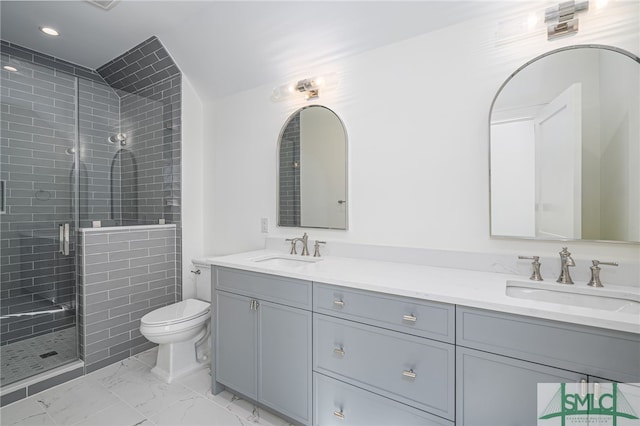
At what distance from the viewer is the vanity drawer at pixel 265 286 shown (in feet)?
5.16

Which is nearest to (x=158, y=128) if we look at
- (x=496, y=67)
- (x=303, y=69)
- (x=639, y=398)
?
(x=303, y=69)

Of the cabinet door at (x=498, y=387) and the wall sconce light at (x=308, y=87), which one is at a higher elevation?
the wall sconce light at (x=308, y=87)

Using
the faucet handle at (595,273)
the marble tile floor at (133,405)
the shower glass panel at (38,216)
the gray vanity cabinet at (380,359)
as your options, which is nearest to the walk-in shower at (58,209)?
the shower glass panel at (38,216)

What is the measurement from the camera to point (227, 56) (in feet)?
7.88

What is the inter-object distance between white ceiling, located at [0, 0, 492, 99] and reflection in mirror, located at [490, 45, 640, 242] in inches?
20.0

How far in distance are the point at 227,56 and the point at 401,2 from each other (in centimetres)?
138

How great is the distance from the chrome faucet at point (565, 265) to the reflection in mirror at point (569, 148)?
0.10 m

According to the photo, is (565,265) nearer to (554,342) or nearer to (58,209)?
(554,342)

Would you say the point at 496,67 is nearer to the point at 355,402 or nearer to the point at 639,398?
the point at 639,398

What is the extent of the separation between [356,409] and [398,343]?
0.40 meters

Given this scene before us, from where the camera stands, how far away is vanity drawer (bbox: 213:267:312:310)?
5.16ft

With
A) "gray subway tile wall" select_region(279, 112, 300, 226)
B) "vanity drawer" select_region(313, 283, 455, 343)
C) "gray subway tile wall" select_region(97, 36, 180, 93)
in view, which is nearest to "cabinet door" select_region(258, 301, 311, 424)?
"vanity drawer" select_region(313, 283, 455, 343)

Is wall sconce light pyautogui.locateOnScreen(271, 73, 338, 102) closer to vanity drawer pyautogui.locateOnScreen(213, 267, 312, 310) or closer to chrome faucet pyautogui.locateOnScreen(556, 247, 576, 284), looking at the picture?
vanity drawer pyautogui.locateOnScreen(213, 267, 312, 310)

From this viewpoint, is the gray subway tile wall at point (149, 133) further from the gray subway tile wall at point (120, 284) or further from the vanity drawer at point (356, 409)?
the vanity drawer at point (356, 409)
